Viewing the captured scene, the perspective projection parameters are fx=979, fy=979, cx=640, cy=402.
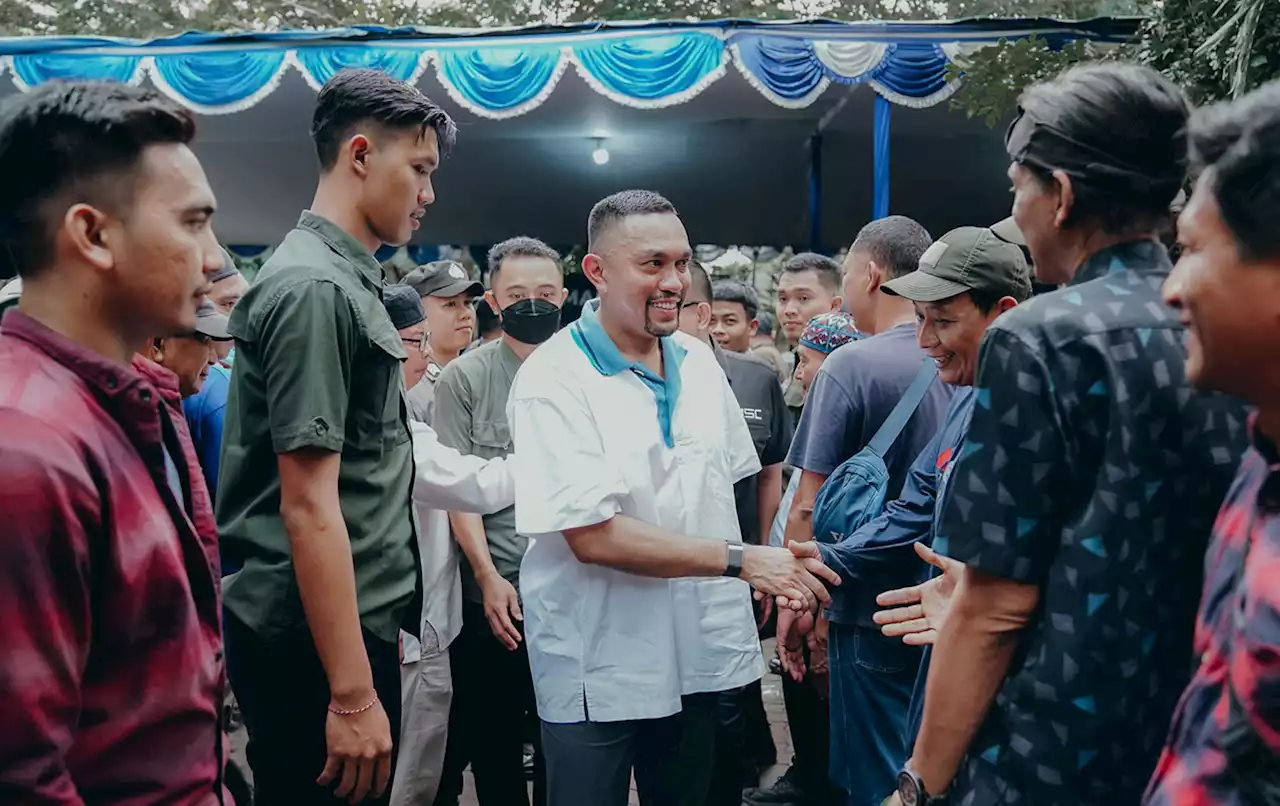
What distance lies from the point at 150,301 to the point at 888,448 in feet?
6.26

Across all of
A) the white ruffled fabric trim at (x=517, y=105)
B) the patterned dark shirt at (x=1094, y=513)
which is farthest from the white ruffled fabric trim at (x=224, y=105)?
the patterned dark shirt at (x=1094, y=513)

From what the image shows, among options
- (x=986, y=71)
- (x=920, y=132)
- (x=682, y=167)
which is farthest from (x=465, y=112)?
(x=986, y=71)

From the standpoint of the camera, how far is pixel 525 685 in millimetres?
3406

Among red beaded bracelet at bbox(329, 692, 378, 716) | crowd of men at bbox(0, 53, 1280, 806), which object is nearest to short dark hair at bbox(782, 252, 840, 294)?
crowd of men at bbox(0, 53, 1280, 806)

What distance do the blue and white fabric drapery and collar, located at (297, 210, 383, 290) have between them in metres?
6.36

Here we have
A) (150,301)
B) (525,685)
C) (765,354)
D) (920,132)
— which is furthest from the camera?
(920,132)

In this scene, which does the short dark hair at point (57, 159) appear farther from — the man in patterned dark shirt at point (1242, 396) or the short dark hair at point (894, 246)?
the short dark hair at point (894, 246)

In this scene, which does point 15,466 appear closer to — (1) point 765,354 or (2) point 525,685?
(2) point 525,685

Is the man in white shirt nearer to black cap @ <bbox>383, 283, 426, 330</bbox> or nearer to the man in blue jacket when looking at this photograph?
the man in blue jacket

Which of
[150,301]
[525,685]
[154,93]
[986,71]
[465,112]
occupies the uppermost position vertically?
[465,112]

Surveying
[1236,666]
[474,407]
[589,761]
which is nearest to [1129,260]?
[1236,666]

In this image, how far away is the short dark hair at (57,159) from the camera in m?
1.18

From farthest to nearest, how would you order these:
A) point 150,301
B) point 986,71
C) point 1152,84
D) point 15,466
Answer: point 986,71 → point 1152,84 → point 150,301 → point 15,466

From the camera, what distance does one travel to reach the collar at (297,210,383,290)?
2.00m
